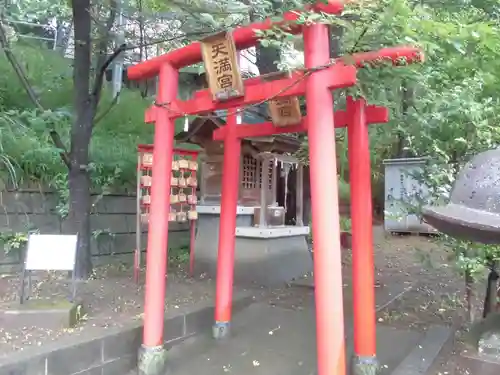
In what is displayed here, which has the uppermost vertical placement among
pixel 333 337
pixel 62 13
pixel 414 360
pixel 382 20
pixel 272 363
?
pixel 62 13

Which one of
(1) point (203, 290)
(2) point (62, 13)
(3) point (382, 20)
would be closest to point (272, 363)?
(1) point (203, 290)

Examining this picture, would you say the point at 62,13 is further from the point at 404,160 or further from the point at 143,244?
the point at 404,160

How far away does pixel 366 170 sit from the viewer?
15.8 feet

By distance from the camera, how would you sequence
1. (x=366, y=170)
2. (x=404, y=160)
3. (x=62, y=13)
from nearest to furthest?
(x=366, y=170), (x=62, y=13), (x=404, y=160)

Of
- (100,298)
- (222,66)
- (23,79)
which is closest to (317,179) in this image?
(222,66)

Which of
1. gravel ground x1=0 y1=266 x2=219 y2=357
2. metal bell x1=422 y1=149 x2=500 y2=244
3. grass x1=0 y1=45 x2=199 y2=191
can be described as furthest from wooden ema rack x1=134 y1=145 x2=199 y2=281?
metal bell x1=422 y1=149 x2=500 y2=244

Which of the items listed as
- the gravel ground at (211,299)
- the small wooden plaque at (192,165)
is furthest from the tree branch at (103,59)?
the gravel ground at (211,299)

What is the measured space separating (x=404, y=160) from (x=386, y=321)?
322 inches

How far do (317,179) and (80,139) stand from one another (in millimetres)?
4369

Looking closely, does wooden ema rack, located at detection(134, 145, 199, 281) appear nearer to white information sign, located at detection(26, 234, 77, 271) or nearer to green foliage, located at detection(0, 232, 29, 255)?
green foliage, located at detection(0, 232, 29, 255)

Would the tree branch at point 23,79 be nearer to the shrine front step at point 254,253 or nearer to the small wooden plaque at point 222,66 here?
the shrine front step at point 254,253

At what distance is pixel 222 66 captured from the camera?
15.3 ft

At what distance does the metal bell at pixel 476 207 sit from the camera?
2.21 meters

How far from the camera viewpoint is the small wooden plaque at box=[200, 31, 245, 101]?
4.56 m
